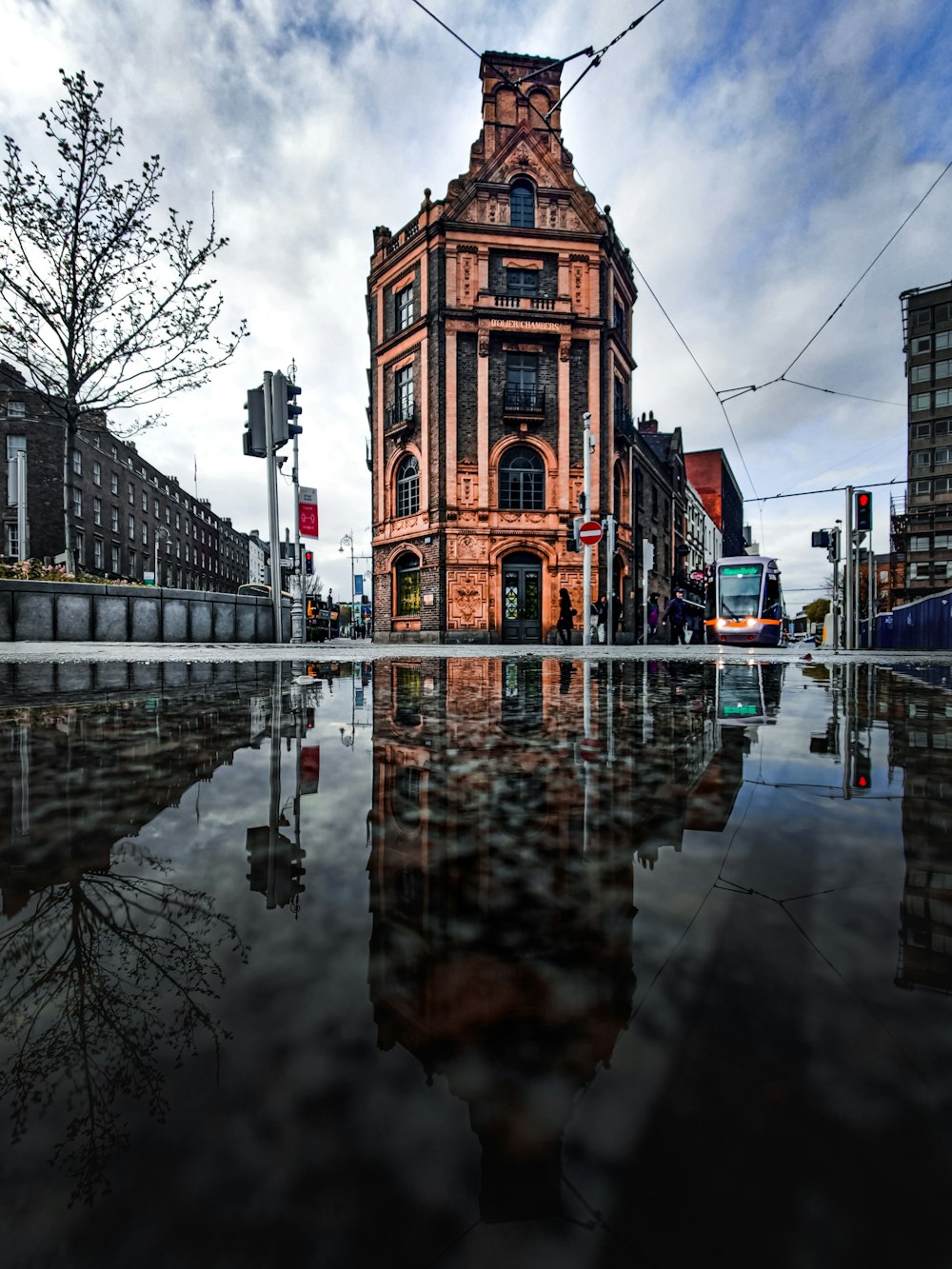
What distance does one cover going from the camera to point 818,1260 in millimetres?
345

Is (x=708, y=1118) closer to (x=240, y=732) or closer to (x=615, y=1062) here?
(x=615, y=1062)

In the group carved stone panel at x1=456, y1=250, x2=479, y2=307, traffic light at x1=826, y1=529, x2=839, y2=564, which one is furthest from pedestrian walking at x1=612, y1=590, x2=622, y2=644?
carved stone panel at x1=456, y1=250, x2=479, y2=307

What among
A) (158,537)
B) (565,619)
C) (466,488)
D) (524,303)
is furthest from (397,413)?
(158,537)

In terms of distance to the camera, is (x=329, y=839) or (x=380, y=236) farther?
(x=380, y=236)

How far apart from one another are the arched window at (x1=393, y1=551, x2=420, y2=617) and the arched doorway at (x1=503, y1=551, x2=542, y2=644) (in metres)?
3.45

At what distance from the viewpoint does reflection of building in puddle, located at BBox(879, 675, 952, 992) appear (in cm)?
65

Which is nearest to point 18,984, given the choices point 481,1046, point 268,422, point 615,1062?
point 481,1046

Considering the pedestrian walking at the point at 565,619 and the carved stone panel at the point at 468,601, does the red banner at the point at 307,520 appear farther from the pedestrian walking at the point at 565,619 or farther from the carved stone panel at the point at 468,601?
the pedestrian walking at the point at 565,619

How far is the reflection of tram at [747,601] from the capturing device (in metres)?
21.6

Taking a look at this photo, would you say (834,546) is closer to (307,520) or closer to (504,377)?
(504,377)

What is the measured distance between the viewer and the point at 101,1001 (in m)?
0.57

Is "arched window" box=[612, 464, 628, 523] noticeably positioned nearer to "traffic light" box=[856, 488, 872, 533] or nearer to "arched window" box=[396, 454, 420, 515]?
"arched window" box=[396, 454, 420, 515]

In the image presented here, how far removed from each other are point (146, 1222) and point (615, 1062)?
1.10ft

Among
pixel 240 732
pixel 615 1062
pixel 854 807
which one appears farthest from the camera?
pixel 240 732
